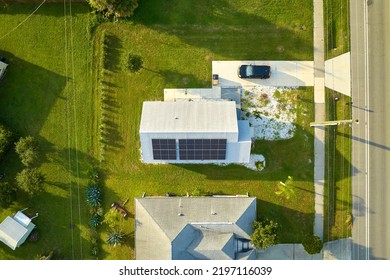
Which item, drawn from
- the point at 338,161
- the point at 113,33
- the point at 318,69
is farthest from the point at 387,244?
the point at 113,33

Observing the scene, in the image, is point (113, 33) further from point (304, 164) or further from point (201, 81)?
point (304, 164)

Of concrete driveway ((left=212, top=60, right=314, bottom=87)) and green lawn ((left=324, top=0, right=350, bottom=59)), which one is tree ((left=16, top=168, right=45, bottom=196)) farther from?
green lawn ((left=324, top=0, right=350, bottom=59))

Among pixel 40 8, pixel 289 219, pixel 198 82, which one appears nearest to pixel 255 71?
pixel 198 82

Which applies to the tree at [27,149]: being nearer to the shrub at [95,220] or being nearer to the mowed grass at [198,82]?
the mowed grass at [198,82]

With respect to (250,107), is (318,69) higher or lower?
higher

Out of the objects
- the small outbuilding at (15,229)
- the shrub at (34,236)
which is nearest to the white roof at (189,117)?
the small outbuilding at (15,229)

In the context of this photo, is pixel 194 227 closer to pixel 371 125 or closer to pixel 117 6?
pixel 371 125

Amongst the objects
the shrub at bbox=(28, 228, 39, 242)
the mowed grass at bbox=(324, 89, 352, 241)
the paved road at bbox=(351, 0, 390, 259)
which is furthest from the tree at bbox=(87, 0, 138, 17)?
the shrub at bbox=(28, 228, 39, 242)
